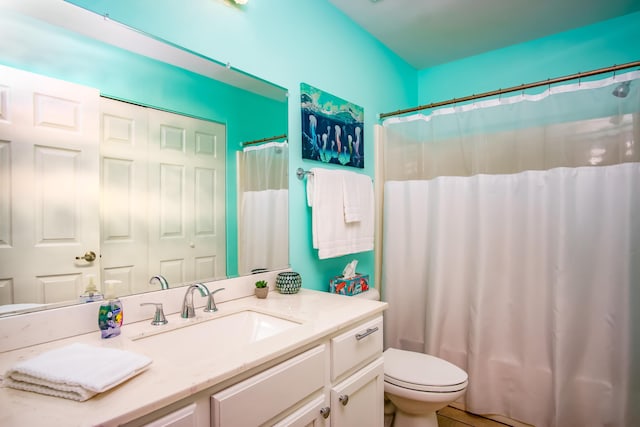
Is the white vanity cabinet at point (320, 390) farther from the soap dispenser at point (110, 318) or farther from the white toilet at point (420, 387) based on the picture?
the soap dispenser at point (110, 318)

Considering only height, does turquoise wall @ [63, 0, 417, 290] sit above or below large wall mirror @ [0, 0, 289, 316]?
above

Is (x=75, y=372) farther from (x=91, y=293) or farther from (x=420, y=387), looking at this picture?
(x=420, y=387)

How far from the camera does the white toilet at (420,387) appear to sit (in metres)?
1.51

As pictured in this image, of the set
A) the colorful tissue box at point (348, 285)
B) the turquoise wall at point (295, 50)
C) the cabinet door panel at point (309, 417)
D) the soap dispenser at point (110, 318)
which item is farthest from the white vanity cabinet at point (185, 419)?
the colorful tissue box at point (348, 285)

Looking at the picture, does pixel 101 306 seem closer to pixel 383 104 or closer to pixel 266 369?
pixel 266 369

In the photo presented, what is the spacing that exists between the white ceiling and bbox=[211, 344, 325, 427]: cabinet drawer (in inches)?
76.5

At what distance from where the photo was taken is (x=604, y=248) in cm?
171

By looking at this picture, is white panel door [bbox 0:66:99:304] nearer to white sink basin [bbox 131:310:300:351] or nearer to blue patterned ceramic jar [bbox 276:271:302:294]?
white sink basin [bbox 131:310:300:351]

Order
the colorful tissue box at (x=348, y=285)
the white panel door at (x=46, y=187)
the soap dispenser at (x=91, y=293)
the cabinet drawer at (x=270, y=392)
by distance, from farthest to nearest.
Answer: the colorful tissue box at (x=348, y=285)
the soap dispenser at (x=91, y=293)
the white panel door at (x=46, y=187)
the cabinet drawer at (x=270, y=392)

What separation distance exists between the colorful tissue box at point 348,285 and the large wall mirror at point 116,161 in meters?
0.45

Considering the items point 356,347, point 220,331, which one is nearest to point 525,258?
point 356,347

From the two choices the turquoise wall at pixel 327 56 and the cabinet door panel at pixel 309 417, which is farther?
the turquoise wall at pixel 327 56

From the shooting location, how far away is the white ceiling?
2.01 metres

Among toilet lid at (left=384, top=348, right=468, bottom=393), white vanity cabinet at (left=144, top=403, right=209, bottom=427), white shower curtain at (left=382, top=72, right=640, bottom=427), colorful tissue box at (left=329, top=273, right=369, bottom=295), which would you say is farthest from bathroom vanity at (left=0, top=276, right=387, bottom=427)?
white shower curtain at (left=382, top=72, right=640, bottom=427)
